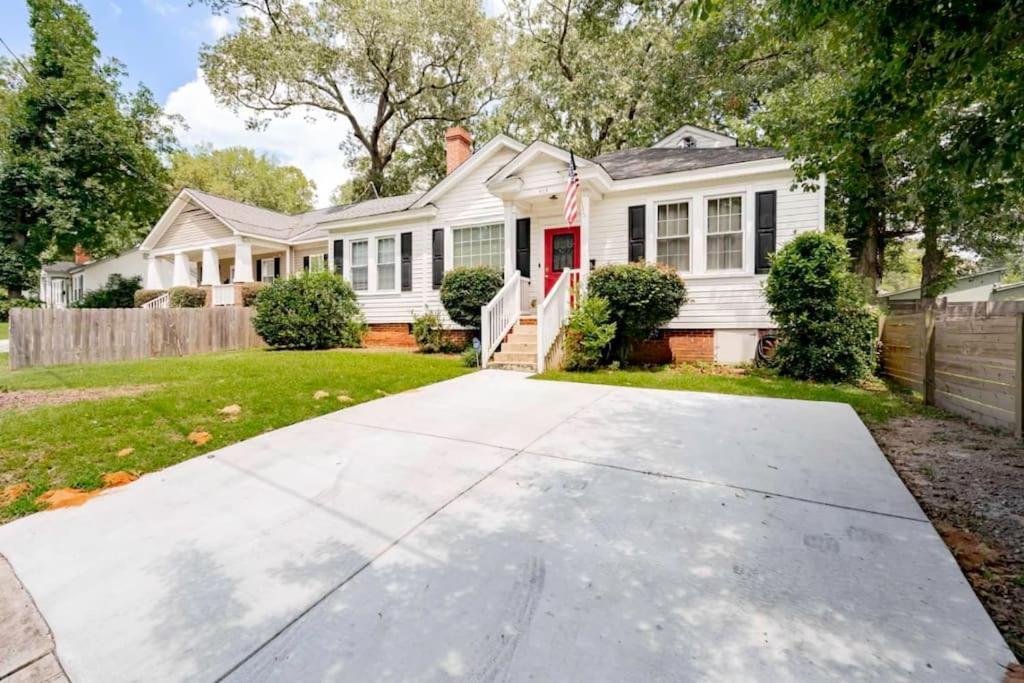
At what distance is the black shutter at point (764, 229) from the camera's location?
9.01 metres

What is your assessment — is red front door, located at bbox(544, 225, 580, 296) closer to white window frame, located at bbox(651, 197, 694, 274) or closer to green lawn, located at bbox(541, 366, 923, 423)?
white window frame, located at bbox(651, 197, 694, 274)

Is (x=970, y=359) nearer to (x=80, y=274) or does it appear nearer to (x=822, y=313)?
(x=822, y=313)

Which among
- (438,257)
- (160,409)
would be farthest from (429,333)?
(160,409)

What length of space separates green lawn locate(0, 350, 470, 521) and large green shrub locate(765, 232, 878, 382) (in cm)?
589

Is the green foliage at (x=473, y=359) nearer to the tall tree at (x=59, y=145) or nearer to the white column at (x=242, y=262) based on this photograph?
the white column at (x=242, y=262)

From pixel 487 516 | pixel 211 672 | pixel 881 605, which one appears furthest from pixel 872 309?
pixel 211 672

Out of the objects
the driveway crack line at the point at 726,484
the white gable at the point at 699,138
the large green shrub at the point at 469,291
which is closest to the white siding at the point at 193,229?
the large green shrub at the point at 469,291

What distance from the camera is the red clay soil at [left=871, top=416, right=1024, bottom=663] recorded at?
2025mm

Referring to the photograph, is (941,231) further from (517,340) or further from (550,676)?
(550,676)

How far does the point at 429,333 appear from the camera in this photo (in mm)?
11789

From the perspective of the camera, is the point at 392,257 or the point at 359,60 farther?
the point at 359,60

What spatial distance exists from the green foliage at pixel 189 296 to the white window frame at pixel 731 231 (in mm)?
17553

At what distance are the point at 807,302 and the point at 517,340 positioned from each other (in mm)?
5184

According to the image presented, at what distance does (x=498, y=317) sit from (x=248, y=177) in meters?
40.6
